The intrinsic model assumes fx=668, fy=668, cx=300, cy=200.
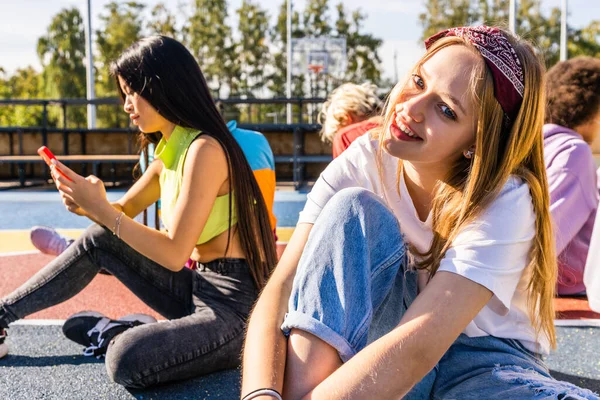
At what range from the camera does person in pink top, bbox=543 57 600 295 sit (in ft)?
10.7

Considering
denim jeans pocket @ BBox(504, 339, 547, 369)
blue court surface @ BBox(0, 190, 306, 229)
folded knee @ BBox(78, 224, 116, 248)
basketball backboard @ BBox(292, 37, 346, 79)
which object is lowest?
blue court surface @ BBox(0, 190, 306, 229)

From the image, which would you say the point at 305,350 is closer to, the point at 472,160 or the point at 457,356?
the point at 457,356

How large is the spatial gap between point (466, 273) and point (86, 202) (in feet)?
4.61

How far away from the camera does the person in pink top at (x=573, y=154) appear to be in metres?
3.26

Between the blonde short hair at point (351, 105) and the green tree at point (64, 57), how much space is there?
3477 cm

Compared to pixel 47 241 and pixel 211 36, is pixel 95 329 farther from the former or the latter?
pixel 211 36

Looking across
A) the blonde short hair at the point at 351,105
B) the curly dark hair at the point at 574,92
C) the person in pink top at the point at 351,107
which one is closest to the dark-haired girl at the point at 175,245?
the curly dark hair at the point at 574,92

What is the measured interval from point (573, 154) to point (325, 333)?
238 cm

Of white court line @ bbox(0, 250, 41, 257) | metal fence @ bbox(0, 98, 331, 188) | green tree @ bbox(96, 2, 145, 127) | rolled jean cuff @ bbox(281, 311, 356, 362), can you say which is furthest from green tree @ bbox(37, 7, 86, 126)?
rolled jean cuff @ bbox(281, 311, 356, 362)

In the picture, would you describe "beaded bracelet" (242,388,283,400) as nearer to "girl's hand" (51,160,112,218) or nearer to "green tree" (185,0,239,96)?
"girl's hand" (51,160,112,218)

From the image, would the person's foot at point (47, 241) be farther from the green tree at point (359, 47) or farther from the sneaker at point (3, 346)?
the green tree at point (359, 47)

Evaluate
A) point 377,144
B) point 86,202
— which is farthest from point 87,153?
point 377,144

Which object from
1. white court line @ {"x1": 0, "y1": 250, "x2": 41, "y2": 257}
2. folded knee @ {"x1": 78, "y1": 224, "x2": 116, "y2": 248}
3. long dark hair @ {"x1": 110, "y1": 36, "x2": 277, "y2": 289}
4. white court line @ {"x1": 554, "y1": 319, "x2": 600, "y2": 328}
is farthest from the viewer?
white court line @ {"x1": 0, "y1": 250, "x2": 41, "y2": 257}

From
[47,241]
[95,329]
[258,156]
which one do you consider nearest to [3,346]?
[95,329]
